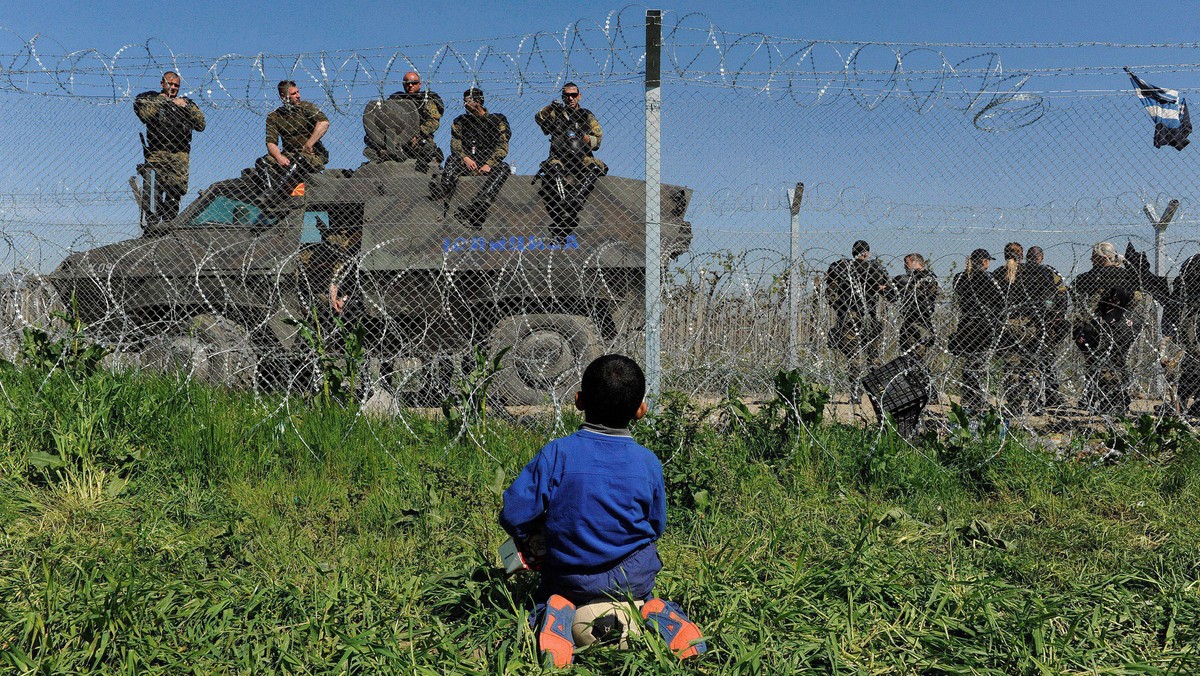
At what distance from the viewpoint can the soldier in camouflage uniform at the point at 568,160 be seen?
6.24 metres

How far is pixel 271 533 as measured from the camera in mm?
4062

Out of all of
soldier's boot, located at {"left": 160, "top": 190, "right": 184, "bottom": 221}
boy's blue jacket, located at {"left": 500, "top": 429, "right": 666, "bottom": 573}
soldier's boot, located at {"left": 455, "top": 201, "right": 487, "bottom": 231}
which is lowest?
boy's blue jacket, located at {"left": 500, "top": 429, "right": 666, "bottom": 573}

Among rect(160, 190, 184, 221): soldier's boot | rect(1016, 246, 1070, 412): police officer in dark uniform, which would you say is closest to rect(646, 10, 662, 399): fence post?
rect(1016, 246, 1070, 412): police officer in dark uniform

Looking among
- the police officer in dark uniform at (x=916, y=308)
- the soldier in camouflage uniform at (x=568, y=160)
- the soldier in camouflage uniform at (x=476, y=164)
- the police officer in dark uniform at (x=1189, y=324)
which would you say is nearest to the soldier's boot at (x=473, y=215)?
the soldier in camouflage uniform at (x=476, y=164)

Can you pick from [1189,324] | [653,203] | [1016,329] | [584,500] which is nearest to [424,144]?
[653,203]

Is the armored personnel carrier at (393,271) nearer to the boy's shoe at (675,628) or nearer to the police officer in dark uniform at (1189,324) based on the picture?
the police officer in dark uniform at (1189,324)

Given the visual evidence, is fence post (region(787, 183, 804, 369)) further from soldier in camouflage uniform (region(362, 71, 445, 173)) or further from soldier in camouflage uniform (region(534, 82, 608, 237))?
soldier in camouflage uniform (region(362, 71, 445, 173))

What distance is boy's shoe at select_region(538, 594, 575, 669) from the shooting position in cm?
275

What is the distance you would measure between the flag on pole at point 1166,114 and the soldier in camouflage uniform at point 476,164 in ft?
13.9

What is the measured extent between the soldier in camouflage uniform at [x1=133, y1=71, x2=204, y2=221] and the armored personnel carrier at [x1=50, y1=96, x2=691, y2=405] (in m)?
0.34

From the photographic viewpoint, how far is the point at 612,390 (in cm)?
286

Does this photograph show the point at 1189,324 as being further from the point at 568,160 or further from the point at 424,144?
the point at 424,144

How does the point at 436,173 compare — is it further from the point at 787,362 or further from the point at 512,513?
the point at 512,513

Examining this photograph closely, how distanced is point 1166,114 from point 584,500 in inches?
197
